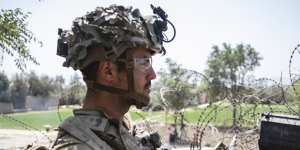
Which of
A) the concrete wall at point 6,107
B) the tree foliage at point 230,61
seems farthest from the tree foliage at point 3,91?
the tree foliage at point 230,61

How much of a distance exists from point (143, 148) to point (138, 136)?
0.42 ft

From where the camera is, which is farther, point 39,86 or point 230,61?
point 39,86

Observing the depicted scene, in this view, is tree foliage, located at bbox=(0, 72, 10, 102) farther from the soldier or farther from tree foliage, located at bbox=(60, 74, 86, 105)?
the soldier

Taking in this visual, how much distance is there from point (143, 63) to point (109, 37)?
0.77 ft

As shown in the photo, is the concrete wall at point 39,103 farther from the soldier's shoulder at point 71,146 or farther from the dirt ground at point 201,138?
the soldier's shoulder at point 71,146

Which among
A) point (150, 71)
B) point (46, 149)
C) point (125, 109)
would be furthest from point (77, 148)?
point (150, 71)

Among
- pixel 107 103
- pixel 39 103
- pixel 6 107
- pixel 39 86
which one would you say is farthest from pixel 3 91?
pixel 107 103

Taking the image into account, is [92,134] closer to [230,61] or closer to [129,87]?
[129,87]

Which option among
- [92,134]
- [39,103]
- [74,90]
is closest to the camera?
[92,134]

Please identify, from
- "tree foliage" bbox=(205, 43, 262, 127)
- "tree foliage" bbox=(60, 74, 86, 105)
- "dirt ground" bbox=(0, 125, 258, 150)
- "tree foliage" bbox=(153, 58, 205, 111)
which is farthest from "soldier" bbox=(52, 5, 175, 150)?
"tree foliage" bbox=(205, 43, 262, 127)

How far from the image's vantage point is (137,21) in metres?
2.27

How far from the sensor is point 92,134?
77.8 inches

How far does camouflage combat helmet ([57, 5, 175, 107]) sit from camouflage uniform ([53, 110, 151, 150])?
0.55 feet

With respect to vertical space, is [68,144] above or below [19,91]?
above
